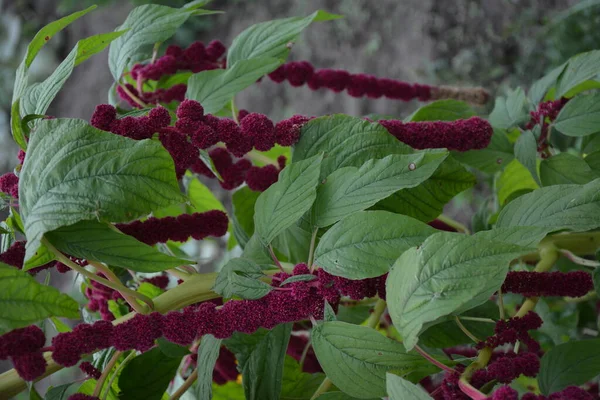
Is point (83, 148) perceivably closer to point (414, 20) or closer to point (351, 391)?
point (351, 391)

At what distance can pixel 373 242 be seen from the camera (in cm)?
41

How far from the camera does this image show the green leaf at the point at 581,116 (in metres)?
0.59

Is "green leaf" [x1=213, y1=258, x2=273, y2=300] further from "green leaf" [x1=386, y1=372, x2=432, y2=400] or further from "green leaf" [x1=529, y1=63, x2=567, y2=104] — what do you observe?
"green leaf" [x1=529, y1=63, x2=567, y2=104]

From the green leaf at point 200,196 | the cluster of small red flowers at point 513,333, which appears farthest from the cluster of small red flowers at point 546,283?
the green leaf at point 200,196

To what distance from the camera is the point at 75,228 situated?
0.43 m

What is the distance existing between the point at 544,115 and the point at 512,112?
3 cm

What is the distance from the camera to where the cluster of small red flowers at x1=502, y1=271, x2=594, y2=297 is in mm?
495

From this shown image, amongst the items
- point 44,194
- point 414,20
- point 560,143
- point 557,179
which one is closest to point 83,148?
point 44,194

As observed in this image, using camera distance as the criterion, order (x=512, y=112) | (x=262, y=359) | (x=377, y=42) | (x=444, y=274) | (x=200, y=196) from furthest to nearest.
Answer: (x=377, y=42) → (x=200, y=196) → (x=512, y=112) → (x=262, y=359) → (x=444, y=274)

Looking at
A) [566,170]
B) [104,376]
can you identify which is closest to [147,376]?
[104,376]

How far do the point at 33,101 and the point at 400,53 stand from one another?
5.55 feet

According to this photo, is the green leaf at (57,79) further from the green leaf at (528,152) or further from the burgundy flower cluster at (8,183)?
the green leaf at (528,152)

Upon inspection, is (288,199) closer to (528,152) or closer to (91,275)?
(91,275)

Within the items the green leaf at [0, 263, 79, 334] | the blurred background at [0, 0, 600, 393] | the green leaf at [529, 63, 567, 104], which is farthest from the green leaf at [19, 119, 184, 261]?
the blurred background at [0, 0, 600, 393]
